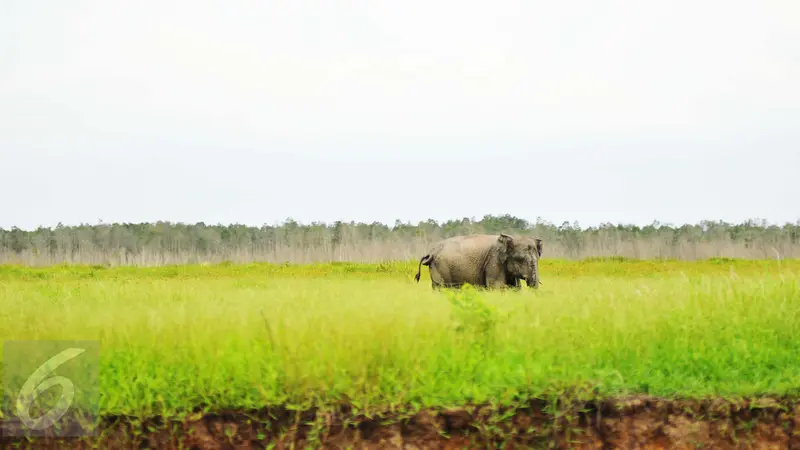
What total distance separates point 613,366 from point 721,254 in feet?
85.2

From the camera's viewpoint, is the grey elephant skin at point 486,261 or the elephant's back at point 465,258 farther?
the elephant's back at point 465,258

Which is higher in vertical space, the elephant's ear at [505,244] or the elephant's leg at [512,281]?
the elephant's ear at [505,244]

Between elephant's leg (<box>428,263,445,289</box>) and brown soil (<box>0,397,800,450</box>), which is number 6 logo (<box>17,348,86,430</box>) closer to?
brown soil (<box>0,397,800,450</box>)

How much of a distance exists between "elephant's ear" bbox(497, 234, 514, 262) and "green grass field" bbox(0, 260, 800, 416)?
574cm

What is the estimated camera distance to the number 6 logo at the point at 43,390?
17.6 ft

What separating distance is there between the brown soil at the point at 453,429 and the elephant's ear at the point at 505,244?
859cm

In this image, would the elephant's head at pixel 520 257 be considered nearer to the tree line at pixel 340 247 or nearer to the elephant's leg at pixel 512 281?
the elephant's leg at pixel 512 281

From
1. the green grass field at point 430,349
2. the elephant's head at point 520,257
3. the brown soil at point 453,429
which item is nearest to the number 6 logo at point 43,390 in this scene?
the brown soil at point 453,429

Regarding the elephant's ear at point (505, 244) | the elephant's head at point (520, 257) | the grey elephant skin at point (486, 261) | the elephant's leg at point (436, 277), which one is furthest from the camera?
the elephant's leg at point (436, 277)

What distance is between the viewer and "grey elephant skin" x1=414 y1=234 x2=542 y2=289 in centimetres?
1396

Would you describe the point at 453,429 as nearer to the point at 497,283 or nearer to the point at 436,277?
the point at 497,283

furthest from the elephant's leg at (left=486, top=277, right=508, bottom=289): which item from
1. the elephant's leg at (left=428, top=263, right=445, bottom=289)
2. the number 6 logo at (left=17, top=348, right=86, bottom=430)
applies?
the number 6 logo at (left=17, top=348, right=86, bottom=430)

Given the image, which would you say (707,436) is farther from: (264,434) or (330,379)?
(264,434)

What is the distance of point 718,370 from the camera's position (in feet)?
20.0
